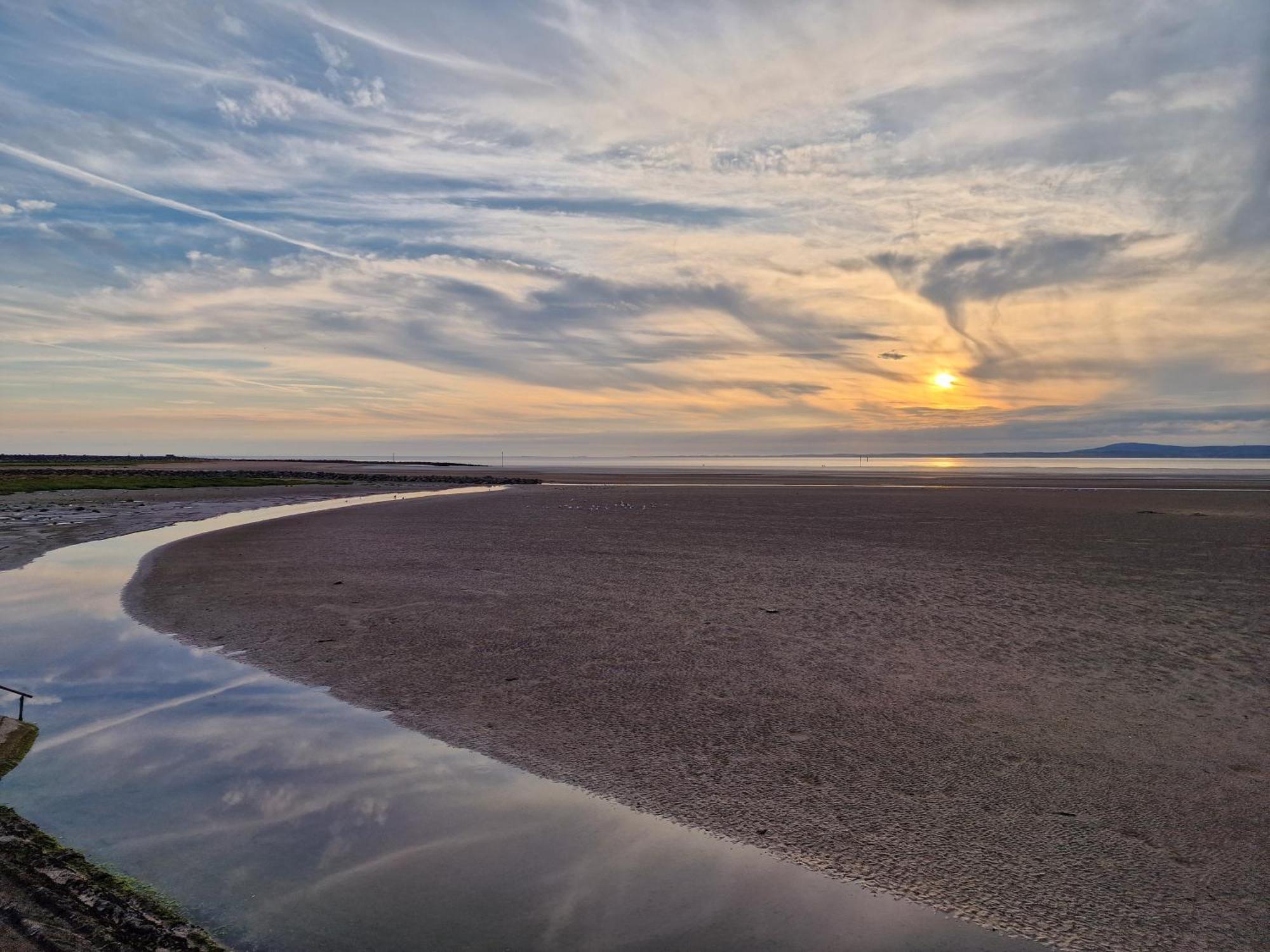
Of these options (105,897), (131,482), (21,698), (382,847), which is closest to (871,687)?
(382,847)

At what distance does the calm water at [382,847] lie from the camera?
17.4 ft

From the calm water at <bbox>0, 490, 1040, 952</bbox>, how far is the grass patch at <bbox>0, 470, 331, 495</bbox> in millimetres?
55896

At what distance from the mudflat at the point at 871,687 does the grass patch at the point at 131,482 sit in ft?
146

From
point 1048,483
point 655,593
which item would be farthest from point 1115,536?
point 1048,483

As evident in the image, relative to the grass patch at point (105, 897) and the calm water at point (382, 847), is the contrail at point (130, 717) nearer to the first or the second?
the calm water at point (382, 847)

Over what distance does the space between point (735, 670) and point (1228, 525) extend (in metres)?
30.3

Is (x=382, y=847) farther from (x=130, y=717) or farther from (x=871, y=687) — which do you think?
(x=871, y=687)

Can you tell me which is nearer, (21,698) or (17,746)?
(17,746)

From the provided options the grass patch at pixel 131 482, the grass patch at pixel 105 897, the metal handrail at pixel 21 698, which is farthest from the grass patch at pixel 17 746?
the grass patch at pixel 131 482

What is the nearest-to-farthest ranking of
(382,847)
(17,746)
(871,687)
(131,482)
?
(382,847)
(17,746)
(871,687)
(131,482)

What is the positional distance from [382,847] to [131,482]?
73072 millimetres

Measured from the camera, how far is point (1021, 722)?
9.36 meters

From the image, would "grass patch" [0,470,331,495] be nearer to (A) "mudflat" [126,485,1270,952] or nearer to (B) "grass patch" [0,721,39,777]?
(A) "mudflat" [126,485,1270,952]

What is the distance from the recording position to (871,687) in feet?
35.3
